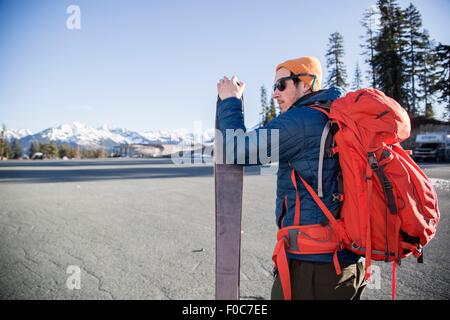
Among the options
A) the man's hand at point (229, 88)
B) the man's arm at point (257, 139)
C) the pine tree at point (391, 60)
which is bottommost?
the man's arm at point (257, 139)

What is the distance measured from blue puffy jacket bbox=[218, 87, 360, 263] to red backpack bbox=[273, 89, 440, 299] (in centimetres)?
7

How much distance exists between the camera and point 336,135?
63.1 inches

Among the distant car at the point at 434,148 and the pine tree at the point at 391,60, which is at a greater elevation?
the pine tree at the point at 391,60

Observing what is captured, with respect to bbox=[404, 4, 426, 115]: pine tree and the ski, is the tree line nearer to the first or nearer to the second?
bbox=[404, 4, 426, 115]: pine tree

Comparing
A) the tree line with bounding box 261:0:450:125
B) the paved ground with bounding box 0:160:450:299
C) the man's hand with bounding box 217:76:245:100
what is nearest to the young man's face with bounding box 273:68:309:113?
the man's hand with bounding box 217:76:245:100

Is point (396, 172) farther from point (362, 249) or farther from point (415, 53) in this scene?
point (415, 53)

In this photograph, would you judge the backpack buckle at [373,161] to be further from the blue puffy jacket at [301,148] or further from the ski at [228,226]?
the ski at [228,226]

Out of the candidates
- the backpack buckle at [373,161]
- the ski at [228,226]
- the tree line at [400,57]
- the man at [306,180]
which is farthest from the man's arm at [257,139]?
the tree line at [400,57]

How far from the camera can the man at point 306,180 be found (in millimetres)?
1623

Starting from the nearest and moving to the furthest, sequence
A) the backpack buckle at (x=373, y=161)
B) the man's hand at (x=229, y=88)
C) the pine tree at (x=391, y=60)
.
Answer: the backpack buckle at (x=373, y=161) < the man's hand at (x=229, y=88) < the pine tree at (x=391, y=60)

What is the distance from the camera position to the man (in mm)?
1623

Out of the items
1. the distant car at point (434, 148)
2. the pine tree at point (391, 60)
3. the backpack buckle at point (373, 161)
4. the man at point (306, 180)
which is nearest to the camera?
the backpack buckle at point (373, 161)

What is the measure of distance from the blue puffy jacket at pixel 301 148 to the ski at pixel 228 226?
0.25 m

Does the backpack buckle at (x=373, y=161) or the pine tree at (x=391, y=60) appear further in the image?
the pine tree at (x=391, y=60)
